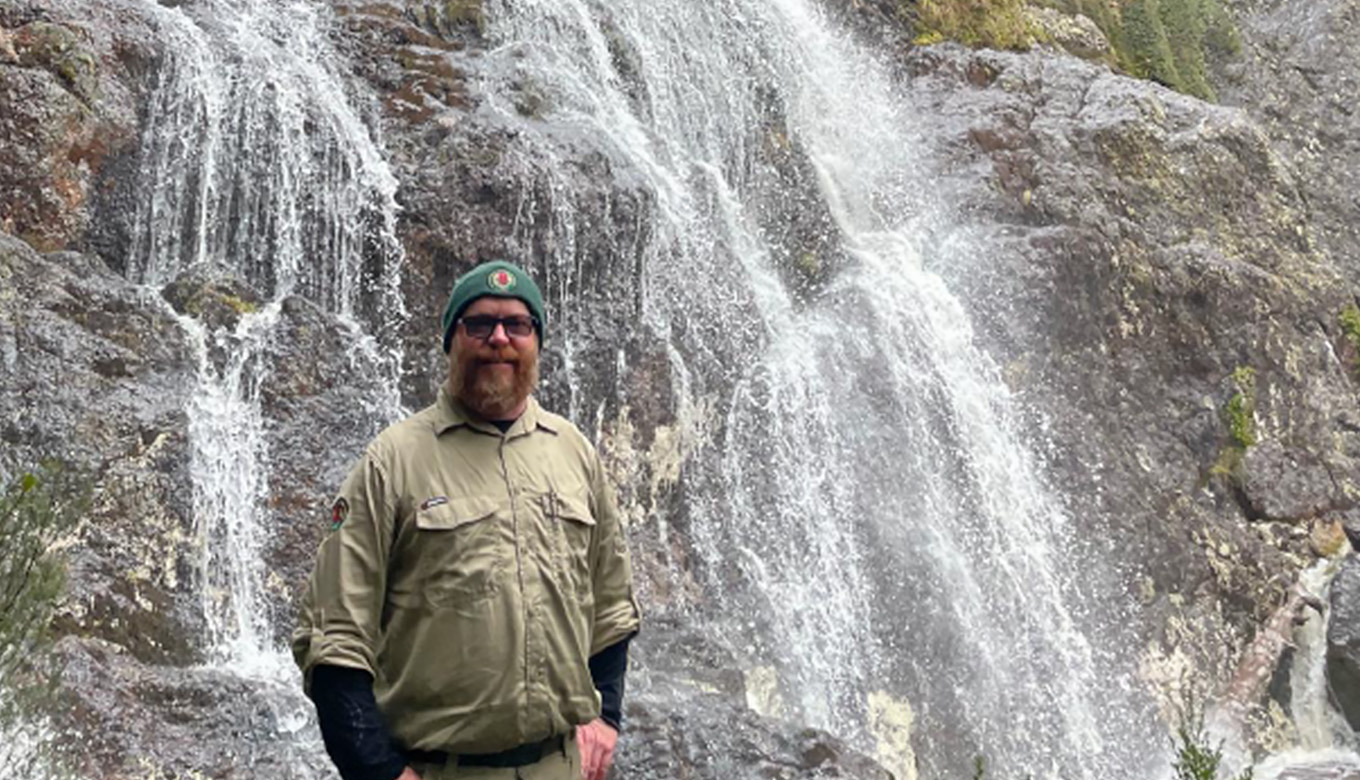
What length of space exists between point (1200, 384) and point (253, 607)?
11388 millimetres

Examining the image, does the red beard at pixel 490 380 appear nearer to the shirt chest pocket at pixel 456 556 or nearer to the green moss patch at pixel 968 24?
the shirt chest pocket at pixel 456 556

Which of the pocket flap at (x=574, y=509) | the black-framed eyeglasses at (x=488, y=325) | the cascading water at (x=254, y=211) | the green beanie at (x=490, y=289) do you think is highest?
the cascading water at (x=254, y=211)

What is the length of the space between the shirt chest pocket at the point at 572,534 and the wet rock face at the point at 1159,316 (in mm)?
11033

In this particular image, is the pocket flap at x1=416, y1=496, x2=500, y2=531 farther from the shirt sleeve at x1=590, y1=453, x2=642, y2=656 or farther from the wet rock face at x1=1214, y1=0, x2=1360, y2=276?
the wet rock face at x1=1214, y1=0, x2=1360, y2=276

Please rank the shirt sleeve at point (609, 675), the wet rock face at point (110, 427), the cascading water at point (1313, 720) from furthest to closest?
the cascading water at point (1313, 720) → the wet rock face at point (110, 427) → the shirt sleeve at point (609, 675)

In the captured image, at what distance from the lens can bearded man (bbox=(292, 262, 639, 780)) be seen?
123 inches

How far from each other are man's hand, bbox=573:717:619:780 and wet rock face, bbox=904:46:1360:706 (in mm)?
10953

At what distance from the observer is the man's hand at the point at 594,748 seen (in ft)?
11.1

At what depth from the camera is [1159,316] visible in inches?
611

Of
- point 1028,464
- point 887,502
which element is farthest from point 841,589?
point 1028,464

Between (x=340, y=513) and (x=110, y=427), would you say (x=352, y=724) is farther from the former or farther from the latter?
(x=110, y=427)

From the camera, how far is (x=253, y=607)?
27.9 feet

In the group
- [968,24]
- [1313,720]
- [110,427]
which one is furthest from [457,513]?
[968,24]

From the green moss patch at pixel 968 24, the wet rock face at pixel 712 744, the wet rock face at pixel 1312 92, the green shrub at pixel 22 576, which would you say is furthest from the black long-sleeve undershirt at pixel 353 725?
the wet rock face at pixel 1312 92
